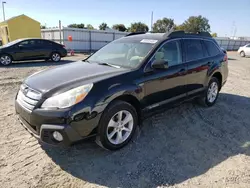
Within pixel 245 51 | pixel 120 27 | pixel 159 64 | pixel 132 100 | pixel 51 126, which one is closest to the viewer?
pixel 51 126

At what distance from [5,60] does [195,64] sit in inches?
413

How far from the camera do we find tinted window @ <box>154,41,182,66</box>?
386 cm

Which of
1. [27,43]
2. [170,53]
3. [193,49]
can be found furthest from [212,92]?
[27,43]

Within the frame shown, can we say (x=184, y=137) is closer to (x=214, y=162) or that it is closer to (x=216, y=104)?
(x=214, y=162)

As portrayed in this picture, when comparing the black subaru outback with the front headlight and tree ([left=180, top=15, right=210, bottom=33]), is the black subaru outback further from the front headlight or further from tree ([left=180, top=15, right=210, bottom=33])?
tree ([left=180, top=15, right=210, bottom=33])

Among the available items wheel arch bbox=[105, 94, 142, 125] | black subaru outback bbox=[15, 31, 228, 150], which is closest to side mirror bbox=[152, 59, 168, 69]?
black subaru outback bbox=[15, 31, 228, 150]

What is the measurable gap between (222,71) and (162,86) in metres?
2.64

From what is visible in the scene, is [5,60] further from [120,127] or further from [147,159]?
[147,159]

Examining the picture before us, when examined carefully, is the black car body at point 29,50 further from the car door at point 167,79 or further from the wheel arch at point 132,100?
the wheel arch at point 132,100

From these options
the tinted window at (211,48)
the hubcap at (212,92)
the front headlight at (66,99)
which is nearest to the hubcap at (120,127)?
the front headlight at (66,99)

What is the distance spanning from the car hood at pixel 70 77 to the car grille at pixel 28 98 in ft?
0.22

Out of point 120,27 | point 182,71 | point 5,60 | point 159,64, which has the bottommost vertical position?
point 5,60

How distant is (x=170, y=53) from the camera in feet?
13.6

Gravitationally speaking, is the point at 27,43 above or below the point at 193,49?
below
